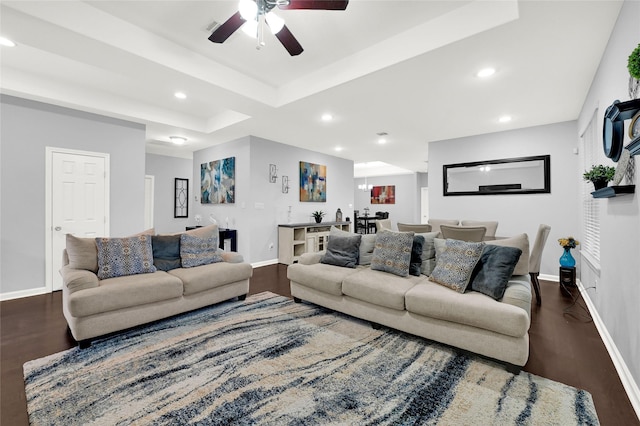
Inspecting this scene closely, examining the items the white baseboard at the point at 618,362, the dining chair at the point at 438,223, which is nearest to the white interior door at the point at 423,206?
the dining chair at the point at 438,223

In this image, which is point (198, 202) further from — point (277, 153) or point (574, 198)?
point (574, 198)

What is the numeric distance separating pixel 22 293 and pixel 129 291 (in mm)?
2482

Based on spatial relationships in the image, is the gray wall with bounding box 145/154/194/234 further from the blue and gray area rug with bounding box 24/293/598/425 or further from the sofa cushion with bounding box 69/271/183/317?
the blue and gray area rug with bounding box 24/293/598/425

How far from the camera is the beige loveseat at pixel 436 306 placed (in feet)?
6.52

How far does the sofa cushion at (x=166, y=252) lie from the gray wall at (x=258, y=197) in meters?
2.07

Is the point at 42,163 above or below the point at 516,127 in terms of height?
below

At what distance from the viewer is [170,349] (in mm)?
2303

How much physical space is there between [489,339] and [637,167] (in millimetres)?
1463

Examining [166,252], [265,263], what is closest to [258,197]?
[265,263]

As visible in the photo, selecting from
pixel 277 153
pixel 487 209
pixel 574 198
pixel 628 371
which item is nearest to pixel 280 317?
pixel 628 371

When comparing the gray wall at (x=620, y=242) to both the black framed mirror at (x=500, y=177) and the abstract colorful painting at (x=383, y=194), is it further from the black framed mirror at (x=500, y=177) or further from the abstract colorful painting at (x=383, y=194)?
the abstract colorful painting at (x=383, y=194)

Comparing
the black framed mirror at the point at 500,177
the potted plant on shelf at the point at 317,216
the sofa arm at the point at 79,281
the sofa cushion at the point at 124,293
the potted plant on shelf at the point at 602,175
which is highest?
the black framed mirror at the point at 500,177

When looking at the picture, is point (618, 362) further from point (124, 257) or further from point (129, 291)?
point (124, 257)

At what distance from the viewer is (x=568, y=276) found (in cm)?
389
